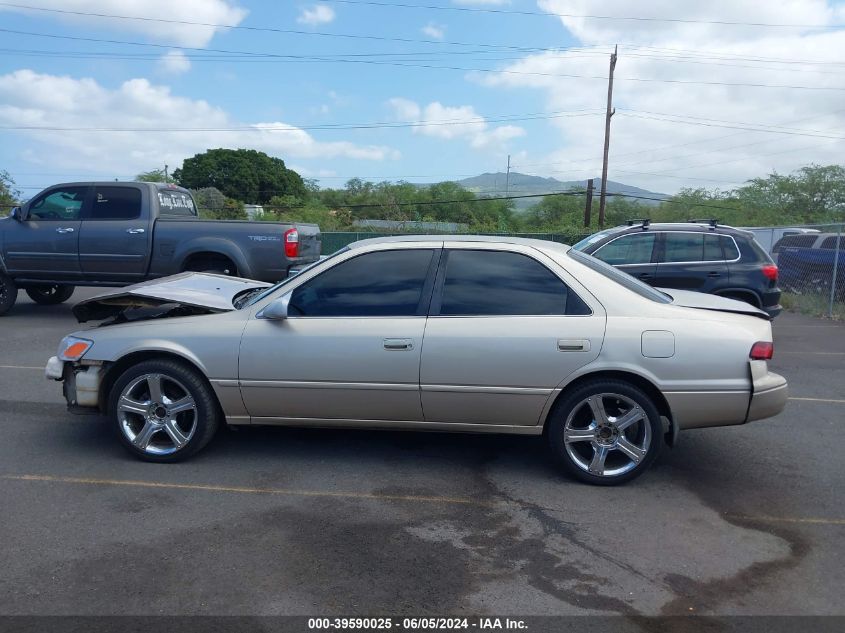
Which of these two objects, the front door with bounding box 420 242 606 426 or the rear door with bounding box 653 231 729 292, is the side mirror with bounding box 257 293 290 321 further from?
the rear door with bounding box 653 231 729 292

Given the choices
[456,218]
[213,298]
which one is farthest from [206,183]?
[213,298]

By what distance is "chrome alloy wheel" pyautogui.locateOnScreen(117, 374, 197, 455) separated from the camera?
198 inches

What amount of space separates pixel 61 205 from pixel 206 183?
6331 centimetres

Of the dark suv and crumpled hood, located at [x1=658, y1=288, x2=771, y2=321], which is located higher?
the dark suv

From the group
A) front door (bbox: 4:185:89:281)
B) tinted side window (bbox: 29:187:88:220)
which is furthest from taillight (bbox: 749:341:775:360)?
tinted side window (bbox: 29:187:88:220)

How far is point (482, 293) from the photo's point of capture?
492 centimetres

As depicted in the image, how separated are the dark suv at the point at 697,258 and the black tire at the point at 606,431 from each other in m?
5.69

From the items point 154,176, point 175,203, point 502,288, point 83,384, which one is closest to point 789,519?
point 502,288

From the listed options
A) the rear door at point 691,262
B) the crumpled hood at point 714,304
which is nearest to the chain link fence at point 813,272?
the rear door at point 691,262

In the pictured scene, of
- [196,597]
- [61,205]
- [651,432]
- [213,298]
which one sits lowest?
[196,597]

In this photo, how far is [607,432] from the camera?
187 inches

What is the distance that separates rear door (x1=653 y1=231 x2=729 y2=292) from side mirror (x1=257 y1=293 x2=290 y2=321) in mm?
6700

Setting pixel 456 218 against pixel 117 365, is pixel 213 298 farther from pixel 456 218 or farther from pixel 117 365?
pixel 456 218

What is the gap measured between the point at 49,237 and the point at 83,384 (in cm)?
705
